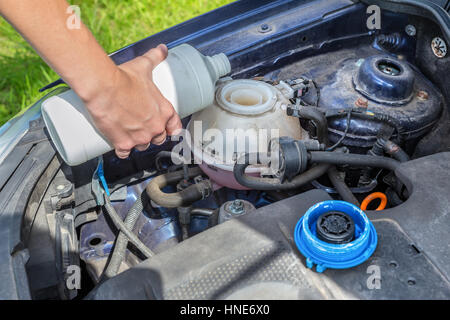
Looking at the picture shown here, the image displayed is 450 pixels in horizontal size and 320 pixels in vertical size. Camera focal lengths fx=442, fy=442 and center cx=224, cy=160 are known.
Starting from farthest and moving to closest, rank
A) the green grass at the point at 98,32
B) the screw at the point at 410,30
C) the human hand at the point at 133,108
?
the green grass at the point at 98,32 < the screw at the point at 410,30 < the human hand at the point at 133,108

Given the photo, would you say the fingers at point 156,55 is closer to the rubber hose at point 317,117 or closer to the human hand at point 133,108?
the human hand at point 133,108

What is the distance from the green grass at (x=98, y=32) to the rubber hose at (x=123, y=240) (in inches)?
64.9

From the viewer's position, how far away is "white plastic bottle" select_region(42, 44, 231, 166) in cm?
106

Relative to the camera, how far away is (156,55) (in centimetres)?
113

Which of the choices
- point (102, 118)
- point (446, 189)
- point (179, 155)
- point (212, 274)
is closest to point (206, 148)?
point (179, 155)

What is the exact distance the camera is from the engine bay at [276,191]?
872 millimetres

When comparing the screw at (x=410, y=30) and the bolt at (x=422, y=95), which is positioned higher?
the screw at (x=410, y=30)

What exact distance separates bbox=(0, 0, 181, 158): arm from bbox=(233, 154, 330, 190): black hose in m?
0.24

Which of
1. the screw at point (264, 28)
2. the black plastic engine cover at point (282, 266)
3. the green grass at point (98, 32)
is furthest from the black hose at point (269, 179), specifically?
the green grass at point (98, 32)

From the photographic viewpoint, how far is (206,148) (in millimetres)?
1229

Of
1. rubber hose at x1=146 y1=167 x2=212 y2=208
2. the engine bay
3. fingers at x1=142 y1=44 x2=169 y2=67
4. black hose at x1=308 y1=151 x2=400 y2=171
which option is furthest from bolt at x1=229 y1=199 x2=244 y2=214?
fingers at x1=142 y1=44 x2=169 y2=67

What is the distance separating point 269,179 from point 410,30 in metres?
0.78

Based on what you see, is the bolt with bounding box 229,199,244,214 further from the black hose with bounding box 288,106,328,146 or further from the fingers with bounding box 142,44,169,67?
the fingers with bounding box 142,44,169,67

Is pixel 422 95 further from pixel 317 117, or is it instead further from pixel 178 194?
pixel 178 194
